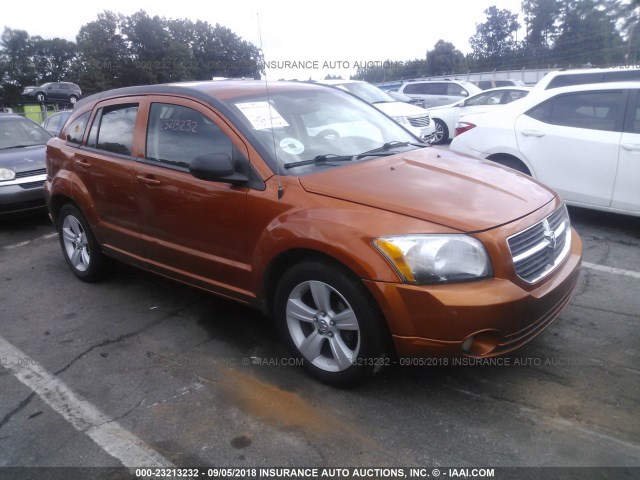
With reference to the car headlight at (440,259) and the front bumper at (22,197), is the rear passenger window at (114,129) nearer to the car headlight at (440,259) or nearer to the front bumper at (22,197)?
the car headlight at (440,259)

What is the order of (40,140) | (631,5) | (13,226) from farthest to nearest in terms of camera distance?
(631,5) → (40,140) → (13,226)

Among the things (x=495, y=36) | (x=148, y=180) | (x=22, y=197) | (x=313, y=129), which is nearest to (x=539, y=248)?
(x=313, y=129)

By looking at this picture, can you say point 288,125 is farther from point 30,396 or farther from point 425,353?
point 30,396

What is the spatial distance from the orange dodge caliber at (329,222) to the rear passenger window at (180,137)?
0.04 feet

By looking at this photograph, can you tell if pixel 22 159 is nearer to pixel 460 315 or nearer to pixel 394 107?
pixel 394 107

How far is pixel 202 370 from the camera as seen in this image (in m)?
3.39

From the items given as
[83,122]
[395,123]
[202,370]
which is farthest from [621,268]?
[83,122]

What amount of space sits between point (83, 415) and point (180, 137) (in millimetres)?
1927

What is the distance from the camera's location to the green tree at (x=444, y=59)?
45.0 metres

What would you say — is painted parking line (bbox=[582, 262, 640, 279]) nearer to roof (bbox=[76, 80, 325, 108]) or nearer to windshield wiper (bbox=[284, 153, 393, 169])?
windshield wiper (bbox=[284, 153, 393, 169])

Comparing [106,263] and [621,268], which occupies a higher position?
[106,263]

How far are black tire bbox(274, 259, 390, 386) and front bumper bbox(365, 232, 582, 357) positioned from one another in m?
0.10

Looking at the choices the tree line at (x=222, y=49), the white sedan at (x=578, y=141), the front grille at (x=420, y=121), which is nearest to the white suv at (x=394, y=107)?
the front grille at (x=420, y=121)

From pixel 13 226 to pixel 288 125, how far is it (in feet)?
19.2
